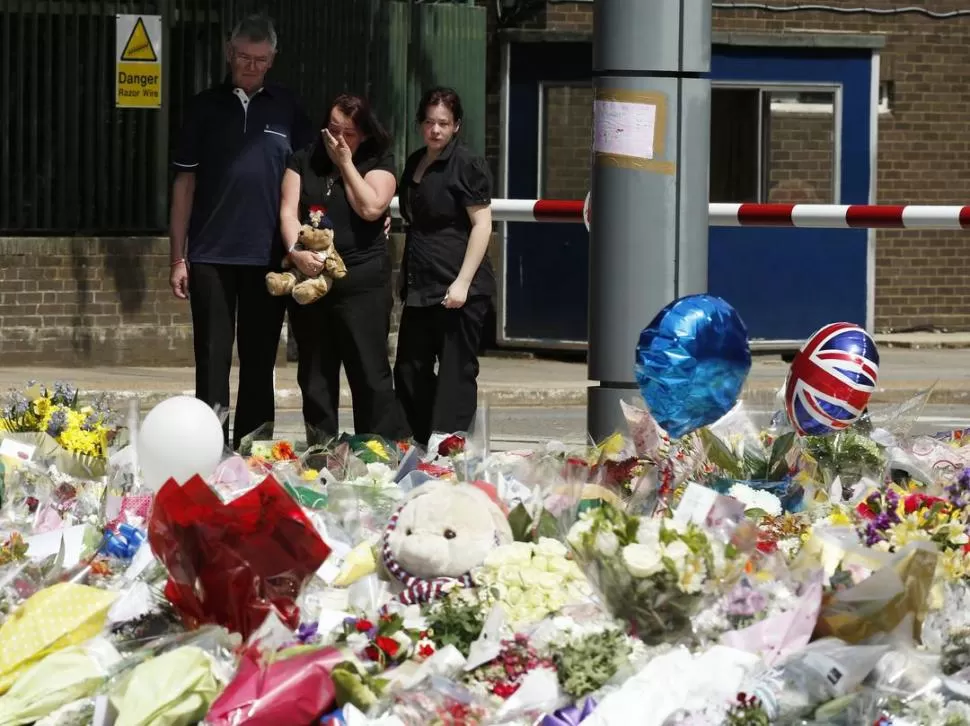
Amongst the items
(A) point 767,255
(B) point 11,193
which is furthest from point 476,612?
(A) point 767,255

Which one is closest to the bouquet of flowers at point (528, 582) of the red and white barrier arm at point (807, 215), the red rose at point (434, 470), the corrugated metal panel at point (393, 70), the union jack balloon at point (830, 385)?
the red rose at point (434, 470)

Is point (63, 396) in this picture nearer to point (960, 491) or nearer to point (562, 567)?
point (562, 567)

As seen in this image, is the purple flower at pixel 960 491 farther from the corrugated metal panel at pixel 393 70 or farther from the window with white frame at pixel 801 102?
the window with white frame at pixel 801 102

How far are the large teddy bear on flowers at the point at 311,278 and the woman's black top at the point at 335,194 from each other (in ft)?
0.44

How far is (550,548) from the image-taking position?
4.80 m

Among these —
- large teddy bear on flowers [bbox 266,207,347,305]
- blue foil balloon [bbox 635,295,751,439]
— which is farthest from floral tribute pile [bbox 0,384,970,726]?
large teddy bear on flowers [bbox 266,207,347,305]

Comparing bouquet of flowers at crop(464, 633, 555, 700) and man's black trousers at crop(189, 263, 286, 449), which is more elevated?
man's black trousers at crop(189, 263, 286, 449)

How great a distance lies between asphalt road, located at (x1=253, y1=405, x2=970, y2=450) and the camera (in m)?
11.1

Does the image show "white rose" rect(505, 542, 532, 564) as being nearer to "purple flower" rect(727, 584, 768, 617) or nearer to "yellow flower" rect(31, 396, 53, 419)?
"purple flower" rect(727, 584, 768, 617)

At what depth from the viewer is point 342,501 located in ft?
18.1

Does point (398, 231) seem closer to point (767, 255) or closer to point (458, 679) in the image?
point (767, 255)

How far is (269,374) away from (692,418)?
244cm

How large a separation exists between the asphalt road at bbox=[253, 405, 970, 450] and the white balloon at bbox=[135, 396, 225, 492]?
4306mm

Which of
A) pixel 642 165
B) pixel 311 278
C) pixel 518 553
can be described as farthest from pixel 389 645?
pixel 311 278
